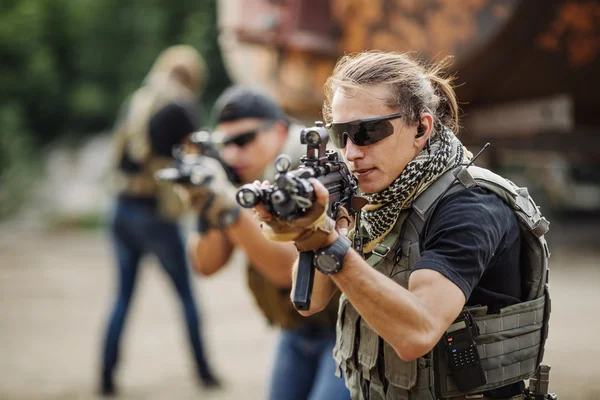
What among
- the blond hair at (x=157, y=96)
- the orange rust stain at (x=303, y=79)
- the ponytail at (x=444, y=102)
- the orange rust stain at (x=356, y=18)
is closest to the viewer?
the ponytail at (x=444, y=102)

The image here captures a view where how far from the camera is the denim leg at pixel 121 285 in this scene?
4.52m

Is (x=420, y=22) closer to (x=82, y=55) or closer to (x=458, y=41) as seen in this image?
(x=458, y=41)

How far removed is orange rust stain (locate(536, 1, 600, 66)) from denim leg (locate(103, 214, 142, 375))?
8.87 feet

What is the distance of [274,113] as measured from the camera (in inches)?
122

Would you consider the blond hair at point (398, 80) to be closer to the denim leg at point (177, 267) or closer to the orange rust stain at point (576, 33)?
the orange rust stain at point (576, 33)

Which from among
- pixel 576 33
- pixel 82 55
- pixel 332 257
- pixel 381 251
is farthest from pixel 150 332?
pixel 82 55

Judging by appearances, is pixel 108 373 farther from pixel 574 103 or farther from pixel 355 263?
pixel 355 263

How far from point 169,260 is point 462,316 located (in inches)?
123

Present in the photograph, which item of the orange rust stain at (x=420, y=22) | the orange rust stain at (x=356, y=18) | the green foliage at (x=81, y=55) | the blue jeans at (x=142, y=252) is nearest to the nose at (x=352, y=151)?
the orange rust stain at (x=420, y=22)

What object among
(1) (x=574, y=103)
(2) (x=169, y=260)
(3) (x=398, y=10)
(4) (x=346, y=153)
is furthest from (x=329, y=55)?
(4) (x=346, y=153)

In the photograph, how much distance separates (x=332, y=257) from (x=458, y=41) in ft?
7.19

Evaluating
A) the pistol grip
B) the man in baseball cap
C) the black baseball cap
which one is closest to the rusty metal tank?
the black baseball cap

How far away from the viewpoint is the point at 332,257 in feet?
5.00

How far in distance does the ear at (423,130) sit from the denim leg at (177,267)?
9.96ft
